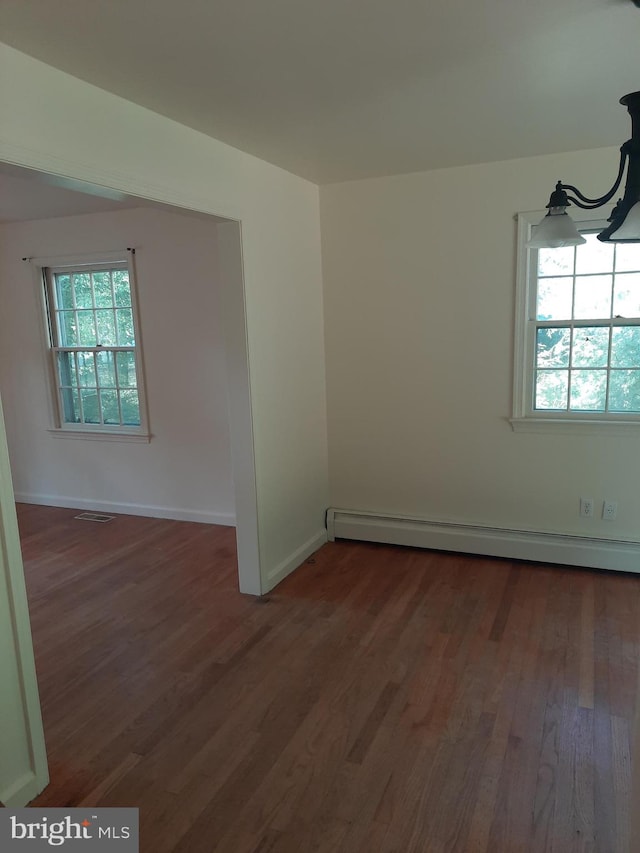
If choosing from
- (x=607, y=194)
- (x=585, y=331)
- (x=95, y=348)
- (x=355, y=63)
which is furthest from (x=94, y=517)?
(x=607, y=194)

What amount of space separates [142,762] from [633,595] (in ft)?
9.18

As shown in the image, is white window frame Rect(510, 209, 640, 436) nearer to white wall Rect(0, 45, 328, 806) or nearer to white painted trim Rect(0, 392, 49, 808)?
white wall Rect(0, 45, 328, 806)

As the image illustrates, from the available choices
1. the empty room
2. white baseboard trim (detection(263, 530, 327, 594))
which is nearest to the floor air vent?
the empty room

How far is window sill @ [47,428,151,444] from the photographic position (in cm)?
511

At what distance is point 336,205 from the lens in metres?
4.14

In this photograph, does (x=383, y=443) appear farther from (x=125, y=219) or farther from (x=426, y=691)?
(x=125, y=219)

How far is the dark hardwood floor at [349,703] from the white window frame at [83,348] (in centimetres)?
143

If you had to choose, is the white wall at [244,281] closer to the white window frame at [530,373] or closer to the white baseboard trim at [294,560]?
the white baseboard trim at [294,560]

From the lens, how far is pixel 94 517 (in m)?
5.26

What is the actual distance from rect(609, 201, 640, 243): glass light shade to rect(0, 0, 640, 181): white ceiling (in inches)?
27.9

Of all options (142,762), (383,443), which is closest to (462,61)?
(383,443)

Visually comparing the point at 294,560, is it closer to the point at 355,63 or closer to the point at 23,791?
the point at 23,791

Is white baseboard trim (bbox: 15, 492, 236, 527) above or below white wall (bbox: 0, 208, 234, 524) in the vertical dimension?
below

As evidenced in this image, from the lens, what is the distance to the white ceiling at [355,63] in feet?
5.95
